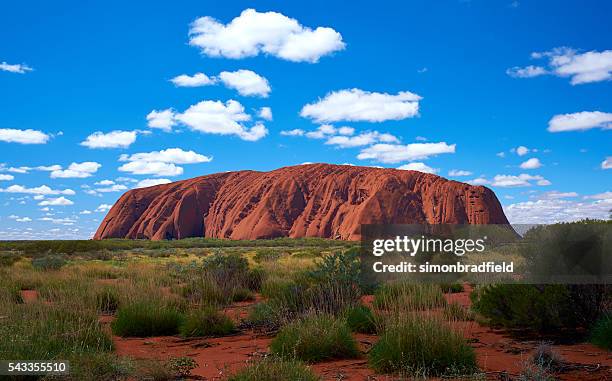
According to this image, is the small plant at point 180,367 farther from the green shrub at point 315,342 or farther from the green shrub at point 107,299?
the green shrub at point 107,299

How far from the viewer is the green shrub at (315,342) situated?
6.58 meters

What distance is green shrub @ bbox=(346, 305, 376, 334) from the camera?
27.9ft

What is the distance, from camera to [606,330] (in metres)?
7.09

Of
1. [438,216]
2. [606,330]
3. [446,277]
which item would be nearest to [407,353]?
[606,330]

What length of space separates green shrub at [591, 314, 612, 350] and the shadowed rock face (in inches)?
3317

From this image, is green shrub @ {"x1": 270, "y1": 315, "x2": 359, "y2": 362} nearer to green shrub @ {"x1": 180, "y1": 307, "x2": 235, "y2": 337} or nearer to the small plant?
the small plant

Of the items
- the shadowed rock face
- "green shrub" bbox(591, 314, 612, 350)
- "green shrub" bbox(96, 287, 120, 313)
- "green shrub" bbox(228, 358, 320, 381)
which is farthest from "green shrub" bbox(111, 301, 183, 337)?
the shadowed rock face

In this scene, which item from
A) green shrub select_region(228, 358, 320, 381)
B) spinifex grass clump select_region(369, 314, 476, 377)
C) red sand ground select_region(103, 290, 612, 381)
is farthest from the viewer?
red sand ground select_region(103, 290, 612, 381)

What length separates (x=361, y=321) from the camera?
28.1ft

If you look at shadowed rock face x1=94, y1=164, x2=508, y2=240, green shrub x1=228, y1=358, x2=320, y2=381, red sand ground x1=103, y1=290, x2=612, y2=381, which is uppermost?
shadowed rock face x1=94, y1=164, x2=508, y2=240

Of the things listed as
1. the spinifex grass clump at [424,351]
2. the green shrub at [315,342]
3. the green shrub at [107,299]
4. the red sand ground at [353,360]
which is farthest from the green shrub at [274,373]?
the green shrub at [107,299]

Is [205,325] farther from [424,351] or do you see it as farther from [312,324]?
[424,351]

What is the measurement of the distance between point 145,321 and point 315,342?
3742 millimetres

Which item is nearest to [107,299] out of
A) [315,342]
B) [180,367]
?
[180,367]
